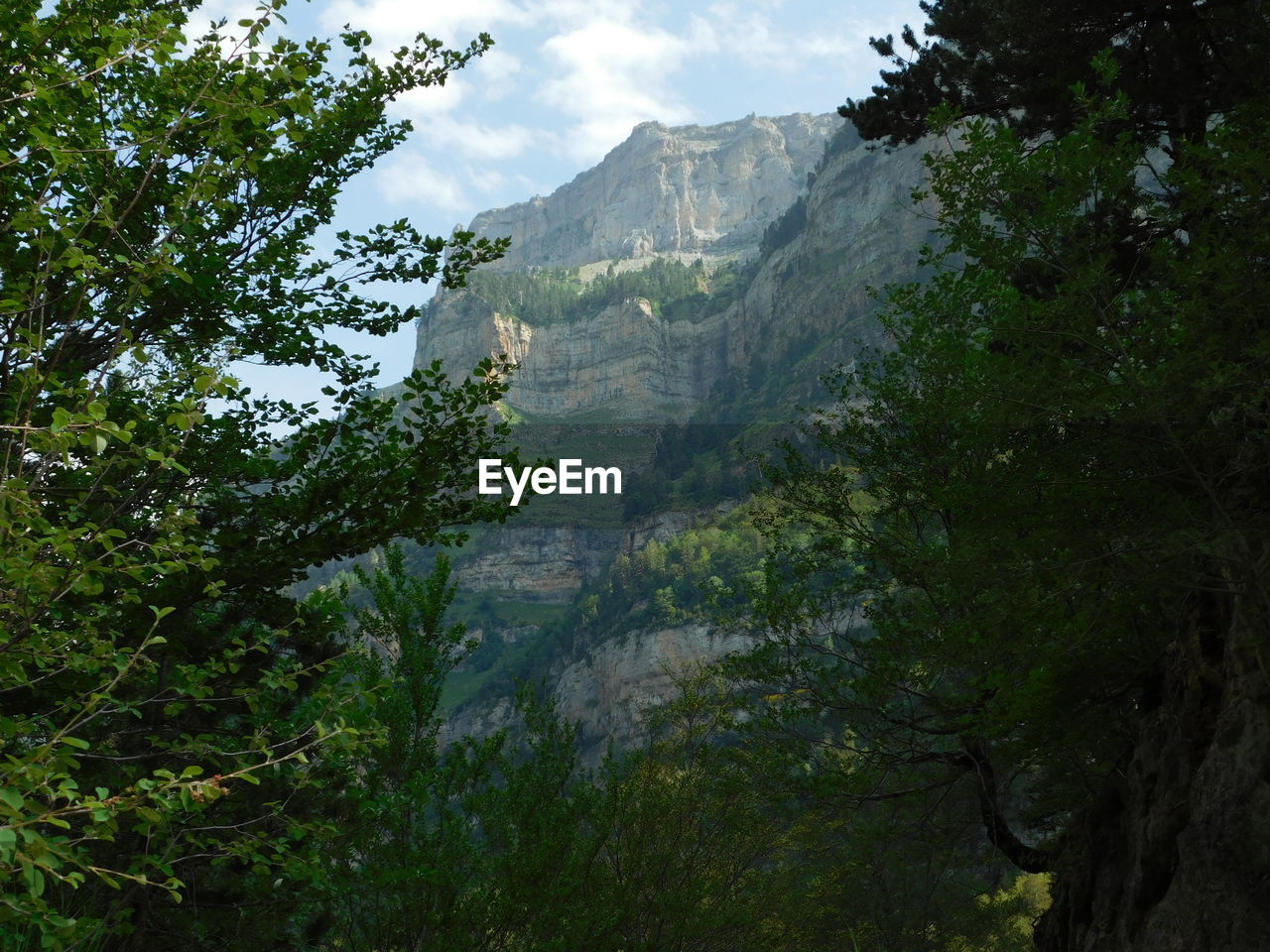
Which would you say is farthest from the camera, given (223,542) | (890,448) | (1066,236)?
(890,448)

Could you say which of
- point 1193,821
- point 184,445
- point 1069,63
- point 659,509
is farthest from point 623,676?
point 184,445

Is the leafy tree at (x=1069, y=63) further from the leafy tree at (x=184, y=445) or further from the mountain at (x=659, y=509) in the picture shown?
the mountain at (x=659, y=509)

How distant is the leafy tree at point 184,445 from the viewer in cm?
430

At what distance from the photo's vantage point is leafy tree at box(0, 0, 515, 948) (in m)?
4.30

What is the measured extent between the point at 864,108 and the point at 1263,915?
37.6ft

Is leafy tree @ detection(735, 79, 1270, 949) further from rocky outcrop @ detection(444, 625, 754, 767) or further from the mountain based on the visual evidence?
the mountain

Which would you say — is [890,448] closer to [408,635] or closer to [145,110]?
[408,635]

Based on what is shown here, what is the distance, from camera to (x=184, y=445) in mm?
4715

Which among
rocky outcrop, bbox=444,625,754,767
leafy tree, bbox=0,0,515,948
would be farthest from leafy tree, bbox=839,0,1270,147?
rocky outcrop, bbox=444,625,754,767

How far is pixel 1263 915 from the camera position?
652 centimetres

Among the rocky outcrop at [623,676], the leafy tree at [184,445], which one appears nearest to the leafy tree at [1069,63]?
the leafy tree at [184,445]

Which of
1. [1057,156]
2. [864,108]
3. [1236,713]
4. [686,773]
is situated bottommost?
[686,773]

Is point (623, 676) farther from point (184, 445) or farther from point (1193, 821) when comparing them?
point (184, 445)

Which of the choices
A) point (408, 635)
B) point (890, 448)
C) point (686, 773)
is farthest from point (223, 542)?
point (890, 448)
